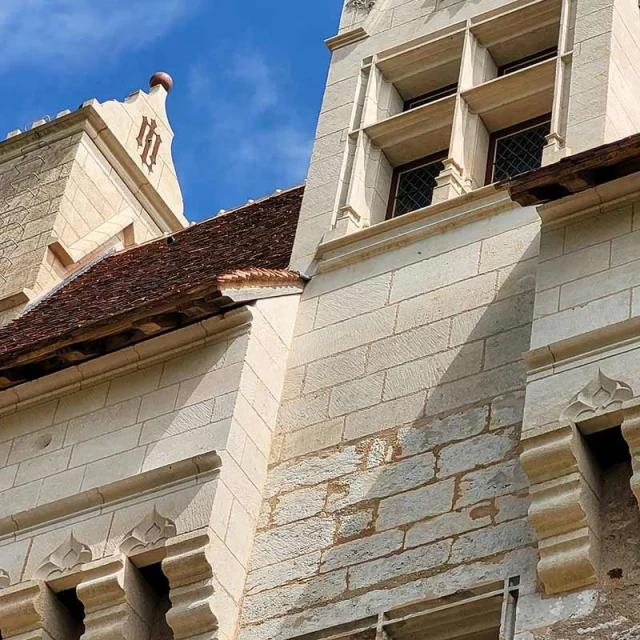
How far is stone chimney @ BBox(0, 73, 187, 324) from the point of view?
57.1ft

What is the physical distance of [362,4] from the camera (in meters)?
14.6

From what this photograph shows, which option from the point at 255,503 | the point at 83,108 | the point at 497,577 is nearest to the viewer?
the point at 497,577

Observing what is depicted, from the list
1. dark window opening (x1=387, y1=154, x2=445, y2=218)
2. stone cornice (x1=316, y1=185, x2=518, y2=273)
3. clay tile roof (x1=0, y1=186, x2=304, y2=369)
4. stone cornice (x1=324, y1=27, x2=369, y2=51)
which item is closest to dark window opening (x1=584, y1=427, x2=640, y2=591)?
stone cornice (x1=316, y1=185, x2=518, y2=273)

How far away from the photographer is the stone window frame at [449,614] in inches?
347

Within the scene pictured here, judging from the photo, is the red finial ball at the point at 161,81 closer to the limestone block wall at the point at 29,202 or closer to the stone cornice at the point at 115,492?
the limestone block wall at the point at 29,202

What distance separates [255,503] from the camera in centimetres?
1040

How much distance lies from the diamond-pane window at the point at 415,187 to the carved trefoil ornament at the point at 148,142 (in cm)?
676

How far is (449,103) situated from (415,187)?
26.8 inches

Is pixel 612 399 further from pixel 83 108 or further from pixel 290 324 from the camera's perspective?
pixel 83 108

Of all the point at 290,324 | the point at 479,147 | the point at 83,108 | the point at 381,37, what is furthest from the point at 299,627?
the point at 83,108

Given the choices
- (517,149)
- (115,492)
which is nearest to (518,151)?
(517,149)

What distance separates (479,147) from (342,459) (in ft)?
11.1

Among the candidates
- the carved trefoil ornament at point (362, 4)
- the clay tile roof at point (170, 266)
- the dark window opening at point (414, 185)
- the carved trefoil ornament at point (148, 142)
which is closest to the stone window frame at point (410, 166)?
the dark window opening at point (414, 185)

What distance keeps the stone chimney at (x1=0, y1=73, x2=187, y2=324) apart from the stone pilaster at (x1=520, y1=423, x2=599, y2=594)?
8.52 metres
